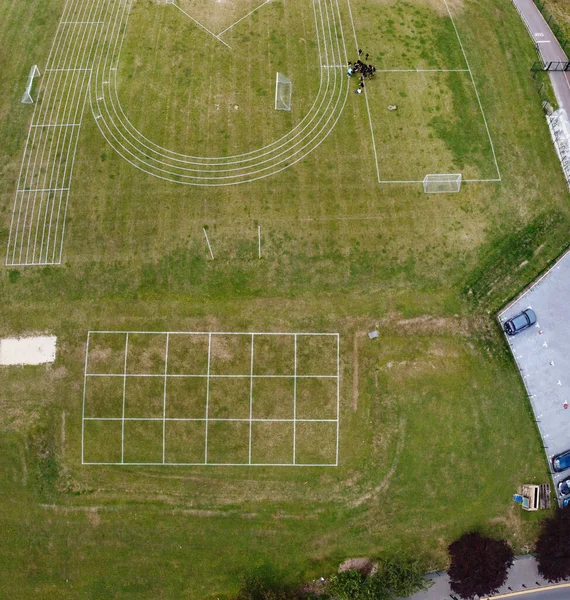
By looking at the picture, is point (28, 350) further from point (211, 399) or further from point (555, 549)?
point (555, 549)

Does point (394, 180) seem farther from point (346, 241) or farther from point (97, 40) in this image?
point (97, 40)

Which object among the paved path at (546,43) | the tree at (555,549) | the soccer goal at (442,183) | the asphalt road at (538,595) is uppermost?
the paved path at (546,43)

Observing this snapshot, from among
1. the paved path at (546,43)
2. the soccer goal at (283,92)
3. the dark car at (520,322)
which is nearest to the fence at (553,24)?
the paved path at (546,43)

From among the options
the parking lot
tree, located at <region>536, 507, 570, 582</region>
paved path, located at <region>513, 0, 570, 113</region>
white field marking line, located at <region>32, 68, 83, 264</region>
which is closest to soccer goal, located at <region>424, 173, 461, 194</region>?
the parking lot

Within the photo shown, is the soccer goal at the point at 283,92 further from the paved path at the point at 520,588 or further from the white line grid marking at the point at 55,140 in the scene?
the paved path at the point at 520,588

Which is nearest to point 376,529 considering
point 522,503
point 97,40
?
point 522,503

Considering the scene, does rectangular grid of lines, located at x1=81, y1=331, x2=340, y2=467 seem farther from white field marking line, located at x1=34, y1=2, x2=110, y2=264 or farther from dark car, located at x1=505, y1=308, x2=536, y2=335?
dark car, located at x1=505, y1=308, x2=536, y2=335

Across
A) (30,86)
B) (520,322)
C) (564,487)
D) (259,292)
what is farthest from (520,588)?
(30,86)
